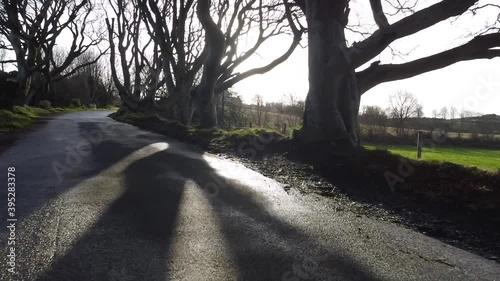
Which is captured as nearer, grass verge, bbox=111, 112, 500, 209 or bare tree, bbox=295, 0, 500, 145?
grass verge, bbox=111, 112, 500, 209

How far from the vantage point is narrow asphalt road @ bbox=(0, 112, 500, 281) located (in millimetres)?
2545

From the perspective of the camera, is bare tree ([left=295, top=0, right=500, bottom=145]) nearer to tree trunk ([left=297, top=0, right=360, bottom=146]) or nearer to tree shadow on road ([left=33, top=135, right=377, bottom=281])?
tree trunk ([left=297, top=0, right=360, bottom=146])

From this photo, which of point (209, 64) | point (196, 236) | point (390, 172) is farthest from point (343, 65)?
point (209, 64)

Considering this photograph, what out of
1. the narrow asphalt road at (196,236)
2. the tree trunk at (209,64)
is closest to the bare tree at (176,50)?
the tree trunk at (209,64)

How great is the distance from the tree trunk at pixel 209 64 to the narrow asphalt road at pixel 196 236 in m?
7.31

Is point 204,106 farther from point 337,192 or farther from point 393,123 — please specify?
point 393,123

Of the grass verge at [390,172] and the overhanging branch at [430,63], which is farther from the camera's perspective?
the overhanging branch at [430,63]

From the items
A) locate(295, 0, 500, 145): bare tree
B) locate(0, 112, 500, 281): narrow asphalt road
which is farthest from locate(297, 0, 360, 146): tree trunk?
locate(0, 112, 500, 281): narrow asphalt road

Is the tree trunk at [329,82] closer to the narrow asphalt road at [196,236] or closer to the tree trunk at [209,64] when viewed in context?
the narrow asphalt road at [196,236]

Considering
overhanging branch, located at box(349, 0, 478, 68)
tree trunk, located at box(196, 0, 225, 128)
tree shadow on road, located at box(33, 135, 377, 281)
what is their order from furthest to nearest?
tree trunk, located at box(196, 0, 225, 128)
overhanging branch, located at box(349, 0, 478, 68)
tree shadow on road, located at box(33, 135, 377, 281)

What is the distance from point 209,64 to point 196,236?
9.69 meters

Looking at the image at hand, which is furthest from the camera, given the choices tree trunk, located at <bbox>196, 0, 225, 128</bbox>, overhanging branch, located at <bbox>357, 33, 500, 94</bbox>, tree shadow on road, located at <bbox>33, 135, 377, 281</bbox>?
tree trunk, located at <bbox>196, 0, 225, 128</bbox>

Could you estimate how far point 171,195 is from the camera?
14.5ft

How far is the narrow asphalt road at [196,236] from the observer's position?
2545 millimetres
